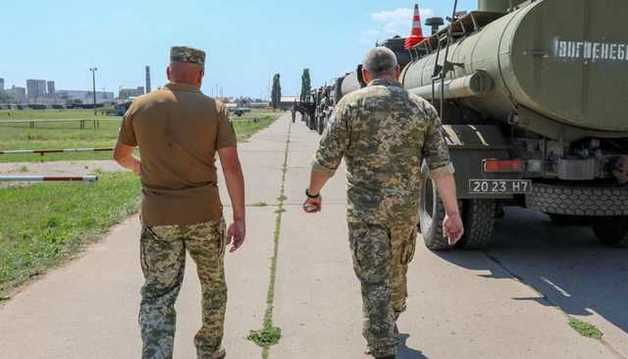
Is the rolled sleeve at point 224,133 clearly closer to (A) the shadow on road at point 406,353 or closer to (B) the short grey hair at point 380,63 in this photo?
(B) the short grey hair at point 380,63

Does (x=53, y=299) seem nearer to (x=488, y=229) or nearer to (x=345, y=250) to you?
(x=345, y=250)

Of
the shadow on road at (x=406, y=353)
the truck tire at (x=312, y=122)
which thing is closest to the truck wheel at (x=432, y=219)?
the shadow on road at (x=406, y=353)

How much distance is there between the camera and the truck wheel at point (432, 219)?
6645 millimetres

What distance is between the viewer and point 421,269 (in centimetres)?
616

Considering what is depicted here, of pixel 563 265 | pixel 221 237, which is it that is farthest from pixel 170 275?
pixel 563 265

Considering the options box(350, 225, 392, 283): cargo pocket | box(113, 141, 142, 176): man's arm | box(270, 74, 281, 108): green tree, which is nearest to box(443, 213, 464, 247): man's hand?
box(350, 225, 392, 283): cargo pocket

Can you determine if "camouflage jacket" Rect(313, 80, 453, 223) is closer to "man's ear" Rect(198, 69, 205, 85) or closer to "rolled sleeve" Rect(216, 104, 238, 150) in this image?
"rolled sleeve" Rect(216, 104, 238, 150)

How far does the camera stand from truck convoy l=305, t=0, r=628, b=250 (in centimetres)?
562

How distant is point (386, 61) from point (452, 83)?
9.27ft

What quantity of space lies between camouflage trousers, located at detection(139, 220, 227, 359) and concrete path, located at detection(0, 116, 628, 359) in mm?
580

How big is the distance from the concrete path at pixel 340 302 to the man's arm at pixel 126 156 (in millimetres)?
1138

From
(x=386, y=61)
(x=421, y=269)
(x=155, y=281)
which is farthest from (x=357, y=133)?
(x=421, y=269)

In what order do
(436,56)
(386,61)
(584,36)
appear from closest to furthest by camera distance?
(386,61)
(584,36)
(436,56)

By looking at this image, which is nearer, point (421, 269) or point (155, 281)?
point (155, 281)
